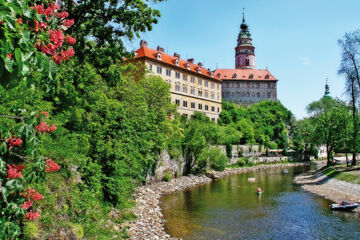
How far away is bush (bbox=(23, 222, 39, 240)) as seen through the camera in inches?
311

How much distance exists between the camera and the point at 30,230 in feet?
26.2

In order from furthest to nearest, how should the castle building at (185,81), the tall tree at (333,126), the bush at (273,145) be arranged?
the bush at (273,145)
the castle building at (185,81)
the tall tree at (333,126)

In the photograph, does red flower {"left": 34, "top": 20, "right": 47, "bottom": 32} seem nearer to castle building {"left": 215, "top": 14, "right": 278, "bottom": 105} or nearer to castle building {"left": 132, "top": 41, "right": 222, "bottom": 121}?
castle building {"left": 132, "top": 41, "right": 222, "bottom": 121}

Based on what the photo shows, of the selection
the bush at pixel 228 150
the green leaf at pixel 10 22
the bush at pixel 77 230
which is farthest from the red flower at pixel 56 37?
the bush at pixel 228 150

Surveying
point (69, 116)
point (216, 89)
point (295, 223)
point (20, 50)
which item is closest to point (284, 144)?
point (216, 89)

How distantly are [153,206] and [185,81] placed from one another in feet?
122

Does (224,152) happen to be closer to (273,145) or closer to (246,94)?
(273,145)

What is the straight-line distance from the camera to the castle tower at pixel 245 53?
94.8 metres

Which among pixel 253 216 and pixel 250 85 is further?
pixel 250 85

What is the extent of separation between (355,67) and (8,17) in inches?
1477

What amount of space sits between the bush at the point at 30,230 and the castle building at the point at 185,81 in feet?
131

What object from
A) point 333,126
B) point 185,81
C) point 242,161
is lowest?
point 242,161

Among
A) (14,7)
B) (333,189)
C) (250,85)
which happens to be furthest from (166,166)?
(250,85)

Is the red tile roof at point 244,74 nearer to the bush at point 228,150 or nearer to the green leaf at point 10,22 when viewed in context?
the bush at point 228,150
